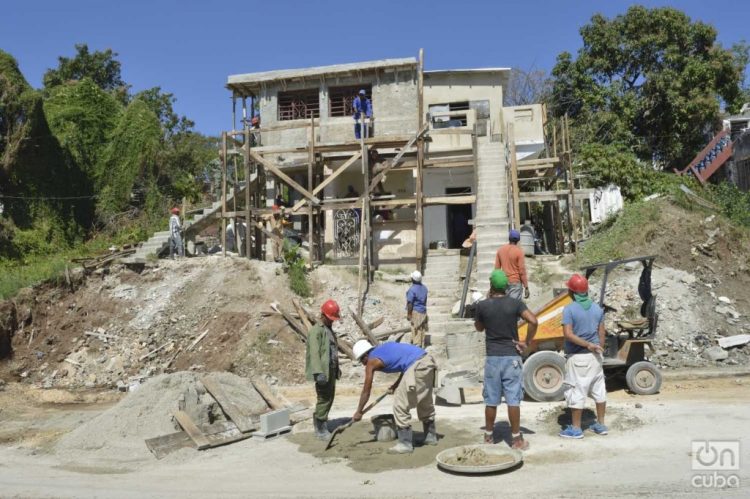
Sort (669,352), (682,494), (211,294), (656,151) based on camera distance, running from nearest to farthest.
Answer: (682,494)
(669,352)
(211,294)
(656,151)

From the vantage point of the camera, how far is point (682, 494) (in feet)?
17.0

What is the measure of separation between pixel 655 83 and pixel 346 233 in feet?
54.0

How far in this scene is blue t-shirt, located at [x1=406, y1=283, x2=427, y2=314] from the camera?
12453mm

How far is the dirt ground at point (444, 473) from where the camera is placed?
566cm

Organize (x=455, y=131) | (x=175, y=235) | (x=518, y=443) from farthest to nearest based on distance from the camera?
(x=455, y=131) < (x=175, y=235) < (x=518, y=443)

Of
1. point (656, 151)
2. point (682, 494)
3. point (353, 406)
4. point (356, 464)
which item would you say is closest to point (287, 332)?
point (353, 406)

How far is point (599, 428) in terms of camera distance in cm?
698

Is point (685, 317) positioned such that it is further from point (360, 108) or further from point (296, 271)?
point (360, 108)

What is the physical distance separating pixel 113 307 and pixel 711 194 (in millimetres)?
18234

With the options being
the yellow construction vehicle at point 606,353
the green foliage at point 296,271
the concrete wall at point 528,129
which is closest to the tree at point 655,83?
the concrete wall at point 528,129

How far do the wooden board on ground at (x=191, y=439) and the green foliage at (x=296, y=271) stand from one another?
6976 millimetres

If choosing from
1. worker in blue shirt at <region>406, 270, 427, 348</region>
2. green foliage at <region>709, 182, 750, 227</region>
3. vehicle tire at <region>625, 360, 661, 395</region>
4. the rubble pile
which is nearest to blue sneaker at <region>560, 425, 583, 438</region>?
vehicle tire at <region>625, 360, 661, 395</region>

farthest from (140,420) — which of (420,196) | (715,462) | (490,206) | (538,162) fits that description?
(538,162)

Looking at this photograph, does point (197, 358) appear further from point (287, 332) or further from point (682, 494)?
point (682, 494)
